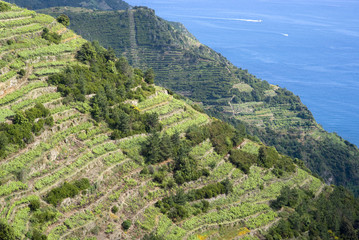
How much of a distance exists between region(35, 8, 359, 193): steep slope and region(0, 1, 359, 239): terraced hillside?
184 ft

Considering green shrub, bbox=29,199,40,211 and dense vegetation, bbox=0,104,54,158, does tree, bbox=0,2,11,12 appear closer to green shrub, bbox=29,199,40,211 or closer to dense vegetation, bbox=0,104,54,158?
dense vegetation, bbox=0,104,54,158

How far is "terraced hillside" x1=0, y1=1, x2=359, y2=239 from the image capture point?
1457 inches

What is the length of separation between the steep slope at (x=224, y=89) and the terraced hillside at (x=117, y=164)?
184 ft

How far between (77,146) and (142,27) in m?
138

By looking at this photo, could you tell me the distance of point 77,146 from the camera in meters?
43.6

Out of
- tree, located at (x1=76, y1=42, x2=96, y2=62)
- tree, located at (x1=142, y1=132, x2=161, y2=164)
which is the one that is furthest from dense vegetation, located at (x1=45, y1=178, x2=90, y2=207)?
tree, located at (x1=76, y1=42, x2=96, y2=62)

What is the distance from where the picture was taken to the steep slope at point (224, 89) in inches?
4631

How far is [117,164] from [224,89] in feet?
366

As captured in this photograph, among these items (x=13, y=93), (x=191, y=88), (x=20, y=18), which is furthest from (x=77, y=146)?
(x=191, y=88)

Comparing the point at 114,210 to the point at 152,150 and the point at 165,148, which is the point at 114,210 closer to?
the point at 152,150

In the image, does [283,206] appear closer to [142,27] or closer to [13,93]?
[13,93]

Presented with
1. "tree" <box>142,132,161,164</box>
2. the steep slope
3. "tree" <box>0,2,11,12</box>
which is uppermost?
"tree" <box>0,2,11,12</box>

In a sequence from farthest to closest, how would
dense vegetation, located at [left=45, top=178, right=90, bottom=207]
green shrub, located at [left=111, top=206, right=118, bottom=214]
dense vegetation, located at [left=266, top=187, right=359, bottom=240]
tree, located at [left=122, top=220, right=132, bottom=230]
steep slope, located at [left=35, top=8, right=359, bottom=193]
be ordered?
steep slope, located at [left=35, top=8, right=359, bottom=193] → dense vegetation, located at [left=266, top=187, right=359, bottom=240] → green shrub, located at [left=111, top=206, right=118, bottom=214] → tree, located at [left=122, top=220, right=132, bottom=230] → dense vegetation, located at [left=45, top=178, right=90, bottom=207]

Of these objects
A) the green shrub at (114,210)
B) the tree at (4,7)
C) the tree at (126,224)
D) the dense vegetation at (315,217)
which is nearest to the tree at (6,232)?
the green shrub at (114,210)
